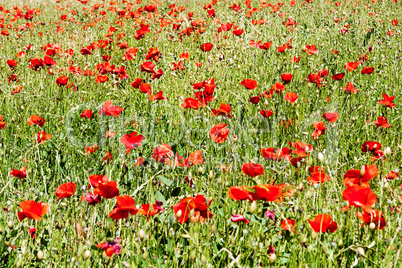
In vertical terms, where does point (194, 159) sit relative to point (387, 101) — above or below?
below

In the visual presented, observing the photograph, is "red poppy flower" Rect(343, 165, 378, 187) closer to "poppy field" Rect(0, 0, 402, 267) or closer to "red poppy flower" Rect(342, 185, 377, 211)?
"poppy field" Rect(0, 0, 402, 267)

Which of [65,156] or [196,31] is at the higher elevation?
[196,31]

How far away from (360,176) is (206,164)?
3.17 ft

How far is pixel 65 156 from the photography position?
2281 mm

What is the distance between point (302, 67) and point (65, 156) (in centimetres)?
255

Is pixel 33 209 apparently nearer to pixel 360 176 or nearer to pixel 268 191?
pixel 268 191

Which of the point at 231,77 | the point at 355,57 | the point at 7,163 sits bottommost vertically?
the point at 7,163

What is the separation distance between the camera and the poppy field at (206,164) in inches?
50.9

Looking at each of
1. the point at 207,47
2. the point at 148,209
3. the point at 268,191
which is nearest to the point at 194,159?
the point at 148,209

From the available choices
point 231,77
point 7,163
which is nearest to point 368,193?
point 7,163

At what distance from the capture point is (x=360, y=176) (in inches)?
52.3

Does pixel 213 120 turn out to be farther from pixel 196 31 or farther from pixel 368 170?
pixel 196 31

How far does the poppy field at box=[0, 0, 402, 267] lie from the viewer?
4.25 ft

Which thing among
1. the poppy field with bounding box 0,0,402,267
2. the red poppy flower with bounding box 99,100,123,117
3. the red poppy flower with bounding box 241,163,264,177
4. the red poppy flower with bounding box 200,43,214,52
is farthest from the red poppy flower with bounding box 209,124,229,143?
the red poppy flower with bounding box 200,43,214,52
